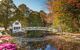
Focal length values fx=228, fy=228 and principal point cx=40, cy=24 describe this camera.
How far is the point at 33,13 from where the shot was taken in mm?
22328

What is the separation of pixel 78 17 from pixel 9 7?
9.20 metres

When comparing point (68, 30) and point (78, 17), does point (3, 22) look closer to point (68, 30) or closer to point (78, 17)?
point (68, 30)

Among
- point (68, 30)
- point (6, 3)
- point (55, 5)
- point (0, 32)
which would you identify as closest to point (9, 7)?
point (6, 3)

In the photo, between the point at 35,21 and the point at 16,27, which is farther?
the point at 35,21

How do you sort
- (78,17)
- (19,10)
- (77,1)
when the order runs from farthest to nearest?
(19,10) < (78,17) < (77,1)

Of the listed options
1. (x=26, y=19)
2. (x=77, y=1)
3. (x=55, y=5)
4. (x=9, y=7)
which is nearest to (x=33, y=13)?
(x=26, y=19)

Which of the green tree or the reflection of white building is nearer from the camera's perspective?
the reflection of white building

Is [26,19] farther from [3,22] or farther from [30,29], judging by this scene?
[3,22]

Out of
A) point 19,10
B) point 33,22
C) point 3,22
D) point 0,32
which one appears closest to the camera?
point 0,32

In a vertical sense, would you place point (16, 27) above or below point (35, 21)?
below

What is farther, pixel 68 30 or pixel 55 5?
pixel 68 30

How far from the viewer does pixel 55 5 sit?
40.6 feet

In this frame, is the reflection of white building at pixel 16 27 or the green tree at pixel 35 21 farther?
the green tree at pixel 35 21

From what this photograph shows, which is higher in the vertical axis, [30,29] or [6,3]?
[6,3]
